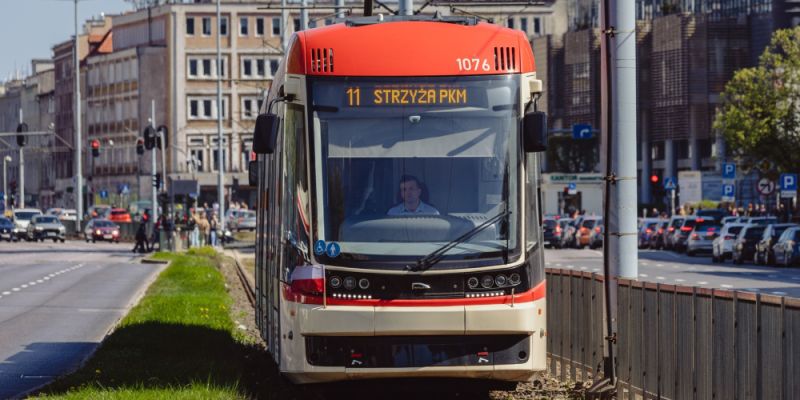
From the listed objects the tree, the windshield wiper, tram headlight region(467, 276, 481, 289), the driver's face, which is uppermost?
the tree

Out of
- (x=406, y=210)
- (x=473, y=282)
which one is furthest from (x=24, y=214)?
(x=473, y=282)

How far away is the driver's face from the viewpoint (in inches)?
585

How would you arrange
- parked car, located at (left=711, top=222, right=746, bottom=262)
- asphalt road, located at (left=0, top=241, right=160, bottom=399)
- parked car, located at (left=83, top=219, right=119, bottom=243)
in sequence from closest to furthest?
1. asphalt road, located at (left=0, top=241, right=160, bottom=399)
2. parked car, located at (left=711, top=222, right=746, bottom=262)
3. parked car, located at (left=83, top=219, right=119, bottom=243)

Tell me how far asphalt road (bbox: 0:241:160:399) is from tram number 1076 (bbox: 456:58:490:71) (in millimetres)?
5773

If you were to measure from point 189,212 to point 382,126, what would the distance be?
7224 centimetres

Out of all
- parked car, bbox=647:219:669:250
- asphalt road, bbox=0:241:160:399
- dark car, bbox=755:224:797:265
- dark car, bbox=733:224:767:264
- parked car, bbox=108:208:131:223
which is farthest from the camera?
parked car, bbox=108:208:131:223

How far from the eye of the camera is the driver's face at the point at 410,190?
48.8ft

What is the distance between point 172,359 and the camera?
19922mm

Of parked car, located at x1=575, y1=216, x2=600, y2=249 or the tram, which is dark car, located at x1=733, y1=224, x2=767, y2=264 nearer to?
parked car, located at x1=575, y1=216, x2=600, y2=249

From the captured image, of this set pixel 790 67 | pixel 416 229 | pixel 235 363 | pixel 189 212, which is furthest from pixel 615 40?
pixel 189 212

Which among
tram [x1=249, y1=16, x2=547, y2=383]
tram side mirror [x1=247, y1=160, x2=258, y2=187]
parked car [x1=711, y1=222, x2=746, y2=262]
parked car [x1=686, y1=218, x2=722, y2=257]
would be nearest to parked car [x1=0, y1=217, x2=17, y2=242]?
parked car [x1=686, y1=218, x2=722, y2=257]

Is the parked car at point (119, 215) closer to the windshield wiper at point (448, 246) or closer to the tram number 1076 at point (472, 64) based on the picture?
the tram number 1076 at point (472, 64)

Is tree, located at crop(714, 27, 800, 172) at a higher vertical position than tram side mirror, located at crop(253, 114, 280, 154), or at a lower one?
higher

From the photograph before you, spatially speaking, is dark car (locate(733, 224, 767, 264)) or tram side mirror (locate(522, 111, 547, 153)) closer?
tram side mirror (locate(522, 111, 547, 153))
